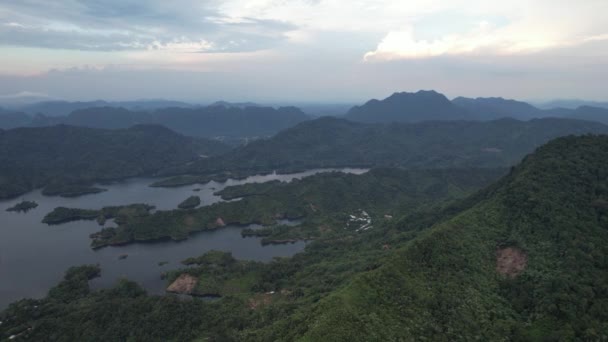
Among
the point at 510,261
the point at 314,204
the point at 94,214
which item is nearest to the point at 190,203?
the point at 94,214

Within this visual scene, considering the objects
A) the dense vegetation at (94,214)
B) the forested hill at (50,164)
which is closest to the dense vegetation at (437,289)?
the dense vegetation at (94,214)

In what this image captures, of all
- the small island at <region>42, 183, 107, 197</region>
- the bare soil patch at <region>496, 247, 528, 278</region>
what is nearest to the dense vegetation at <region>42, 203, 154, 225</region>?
the small island at <region>42, 183, 107, 197</region>

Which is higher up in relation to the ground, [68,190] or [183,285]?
[183,285]

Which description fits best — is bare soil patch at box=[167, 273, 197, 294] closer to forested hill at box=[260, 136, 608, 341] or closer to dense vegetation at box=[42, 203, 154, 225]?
forested hill at box=[260, 136, 608, 341]

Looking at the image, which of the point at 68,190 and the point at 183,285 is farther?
the point at 68,190

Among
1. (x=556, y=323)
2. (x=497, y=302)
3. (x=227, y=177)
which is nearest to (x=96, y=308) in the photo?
(x=497, y=302)

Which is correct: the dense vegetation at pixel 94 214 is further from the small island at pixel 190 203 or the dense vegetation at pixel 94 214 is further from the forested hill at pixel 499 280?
the forested hill at pixel 499 280

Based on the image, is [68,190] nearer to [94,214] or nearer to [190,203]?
[94,214]
